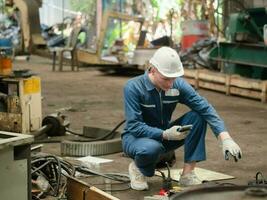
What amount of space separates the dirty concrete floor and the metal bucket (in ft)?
4.29

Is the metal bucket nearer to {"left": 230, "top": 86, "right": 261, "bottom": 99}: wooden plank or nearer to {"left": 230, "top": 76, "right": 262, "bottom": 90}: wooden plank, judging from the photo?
{"left": 230, "top": 76, "right": 262, "bottom": 90}: wooden plank

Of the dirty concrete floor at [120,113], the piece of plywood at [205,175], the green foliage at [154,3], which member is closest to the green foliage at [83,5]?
the green foliage at [154,3]

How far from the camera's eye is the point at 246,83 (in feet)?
28.3

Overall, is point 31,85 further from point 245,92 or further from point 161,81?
point 245,92

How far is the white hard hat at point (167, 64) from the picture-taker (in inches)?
158

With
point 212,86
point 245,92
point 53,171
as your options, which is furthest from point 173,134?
point 212,86

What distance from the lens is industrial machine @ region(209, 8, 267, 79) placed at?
9.01 meters

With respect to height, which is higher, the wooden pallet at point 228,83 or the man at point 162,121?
the man at point 162,121

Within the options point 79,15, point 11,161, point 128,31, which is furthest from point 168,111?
point 79,15

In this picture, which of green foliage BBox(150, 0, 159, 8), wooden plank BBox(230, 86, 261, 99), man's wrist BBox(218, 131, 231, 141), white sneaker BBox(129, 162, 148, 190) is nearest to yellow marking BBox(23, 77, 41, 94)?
white sneaker BBox(129, 162, 148, 190)

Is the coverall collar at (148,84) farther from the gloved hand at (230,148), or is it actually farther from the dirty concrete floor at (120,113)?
the dirty concrete floor at (120,113)

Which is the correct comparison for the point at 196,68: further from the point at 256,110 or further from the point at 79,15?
the point at 79,15

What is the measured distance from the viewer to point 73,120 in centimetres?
717

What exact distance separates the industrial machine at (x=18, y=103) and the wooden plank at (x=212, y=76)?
3.92 metres
